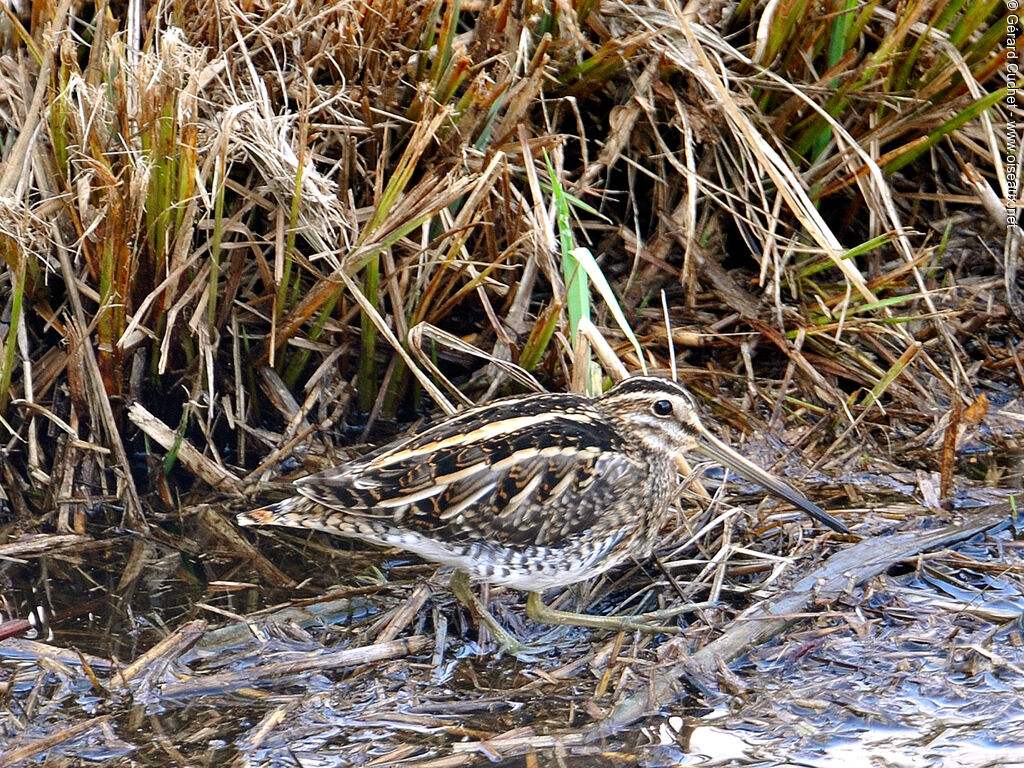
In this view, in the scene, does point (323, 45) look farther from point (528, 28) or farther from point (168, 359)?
point (168, 359)

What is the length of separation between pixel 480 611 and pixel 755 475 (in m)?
0.94

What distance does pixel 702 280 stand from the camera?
5.02 meters

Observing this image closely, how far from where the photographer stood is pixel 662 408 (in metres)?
3.94

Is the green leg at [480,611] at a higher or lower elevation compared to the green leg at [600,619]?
lower

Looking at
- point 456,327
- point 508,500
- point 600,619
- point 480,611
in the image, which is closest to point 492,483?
point 508,500

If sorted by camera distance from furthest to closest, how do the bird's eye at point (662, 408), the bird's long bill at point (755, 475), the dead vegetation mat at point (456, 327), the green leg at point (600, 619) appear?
1. the bird's long bill at point (755, 475)
2. the bird's eye at point (662, 408)
3. the green leg at point (600, 619)
4. the dead vegetation mat at point (456, 327)

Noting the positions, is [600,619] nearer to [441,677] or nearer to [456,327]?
[441,677]

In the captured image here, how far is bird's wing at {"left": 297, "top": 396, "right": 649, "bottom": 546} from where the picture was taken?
3680 millimetres

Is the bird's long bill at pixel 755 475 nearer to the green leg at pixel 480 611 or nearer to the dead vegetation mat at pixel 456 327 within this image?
the dead vegetation mat at pixel 456 327

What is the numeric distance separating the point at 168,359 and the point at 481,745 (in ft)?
5.88

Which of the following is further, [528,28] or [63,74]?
[528,28]

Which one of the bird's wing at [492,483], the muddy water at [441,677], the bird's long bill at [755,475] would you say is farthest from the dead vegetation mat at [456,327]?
the bird's wing at [492,483]

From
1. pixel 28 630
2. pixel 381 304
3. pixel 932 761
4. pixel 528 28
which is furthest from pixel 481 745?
pixel 528 28

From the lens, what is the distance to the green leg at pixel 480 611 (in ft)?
12.5
